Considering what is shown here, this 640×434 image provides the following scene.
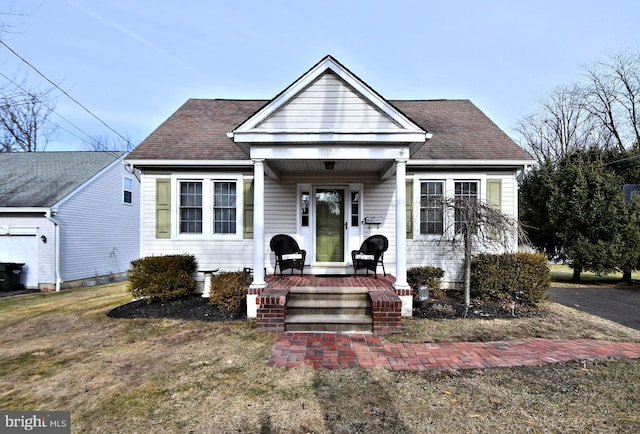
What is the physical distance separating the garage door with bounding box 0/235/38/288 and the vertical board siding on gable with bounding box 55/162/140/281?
0.90m

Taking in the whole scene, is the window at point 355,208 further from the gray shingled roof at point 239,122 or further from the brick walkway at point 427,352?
the brick walkway at point 427,352

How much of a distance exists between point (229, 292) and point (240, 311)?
434 mm

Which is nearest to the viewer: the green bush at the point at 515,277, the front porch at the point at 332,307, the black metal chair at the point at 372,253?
the front porch at the point at 332,307

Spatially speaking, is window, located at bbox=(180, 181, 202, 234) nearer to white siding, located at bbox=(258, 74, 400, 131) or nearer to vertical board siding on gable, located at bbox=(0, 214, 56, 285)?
white siding, located at bbox=(258, 74, 400, 131)

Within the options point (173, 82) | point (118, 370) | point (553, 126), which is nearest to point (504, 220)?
point (118, 370)

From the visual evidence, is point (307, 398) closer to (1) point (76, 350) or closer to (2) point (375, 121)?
(1) point (76, 350)

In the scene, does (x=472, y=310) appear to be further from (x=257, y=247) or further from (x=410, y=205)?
(x=257, y=247)

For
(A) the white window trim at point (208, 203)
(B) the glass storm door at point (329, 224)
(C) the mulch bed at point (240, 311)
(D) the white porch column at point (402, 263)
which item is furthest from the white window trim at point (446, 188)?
(A) the white window trim at point (208, 203)

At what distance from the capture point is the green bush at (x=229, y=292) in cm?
603

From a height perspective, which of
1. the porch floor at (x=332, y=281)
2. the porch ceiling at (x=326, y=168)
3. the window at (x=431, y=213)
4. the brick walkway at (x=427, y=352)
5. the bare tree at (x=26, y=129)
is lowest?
the brick walkway at (x=427, y=352)

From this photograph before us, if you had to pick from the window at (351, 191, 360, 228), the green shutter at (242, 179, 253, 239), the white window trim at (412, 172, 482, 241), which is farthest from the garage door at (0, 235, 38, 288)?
the white window trim at (412, 172, 482, 241)

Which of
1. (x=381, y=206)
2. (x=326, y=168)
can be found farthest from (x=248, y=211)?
(x=381, y=206)

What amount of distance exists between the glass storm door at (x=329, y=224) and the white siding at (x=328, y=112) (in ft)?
7.88

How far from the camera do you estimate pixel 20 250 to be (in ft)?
37.1
